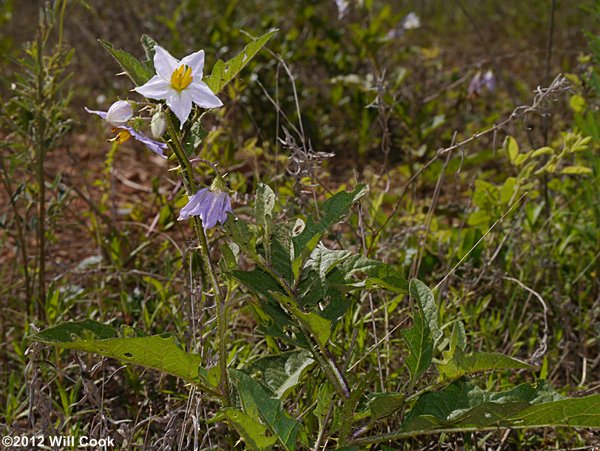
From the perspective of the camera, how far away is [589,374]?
Result: 210 centimetres

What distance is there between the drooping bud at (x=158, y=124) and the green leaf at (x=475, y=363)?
62cm

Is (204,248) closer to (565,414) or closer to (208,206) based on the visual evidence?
(208,206)

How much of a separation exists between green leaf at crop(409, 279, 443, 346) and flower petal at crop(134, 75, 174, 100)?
0.54m

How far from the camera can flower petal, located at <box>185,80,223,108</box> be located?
1.25m

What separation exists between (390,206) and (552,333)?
3.39 ft

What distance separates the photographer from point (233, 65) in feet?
4.19

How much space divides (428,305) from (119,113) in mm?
634

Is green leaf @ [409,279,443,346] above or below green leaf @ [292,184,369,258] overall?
below

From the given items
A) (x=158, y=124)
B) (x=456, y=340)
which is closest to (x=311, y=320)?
(x=456, y=340)

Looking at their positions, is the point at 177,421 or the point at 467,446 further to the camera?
the point at 467,446

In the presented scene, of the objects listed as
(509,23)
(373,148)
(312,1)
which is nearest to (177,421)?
(373,148)

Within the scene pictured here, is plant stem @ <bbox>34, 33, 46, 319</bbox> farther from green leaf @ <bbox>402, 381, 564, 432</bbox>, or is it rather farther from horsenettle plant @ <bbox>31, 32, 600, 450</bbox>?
green leaf @ <bbox>402, 381, 564, 432</bbox>

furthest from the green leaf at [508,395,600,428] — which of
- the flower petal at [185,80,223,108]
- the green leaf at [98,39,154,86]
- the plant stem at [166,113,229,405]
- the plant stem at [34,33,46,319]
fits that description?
the plant stem at [34,33,46,319]

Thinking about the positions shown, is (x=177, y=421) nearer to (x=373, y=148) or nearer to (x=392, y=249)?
(x=392, y=249)
